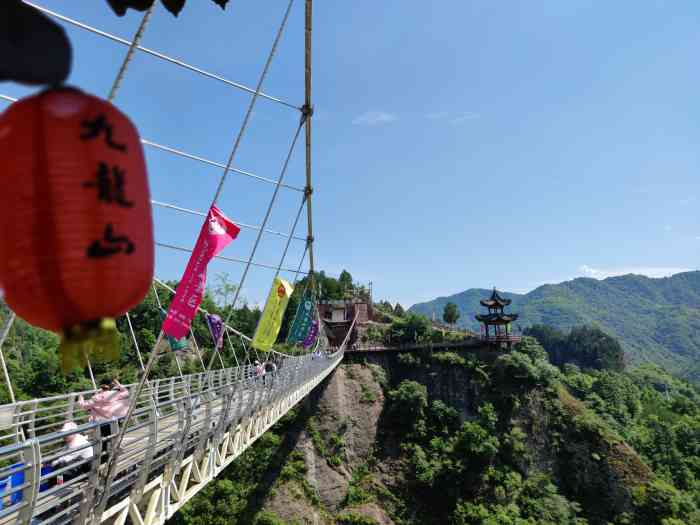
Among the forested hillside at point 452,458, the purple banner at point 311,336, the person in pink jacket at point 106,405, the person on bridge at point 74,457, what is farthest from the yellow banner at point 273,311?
the forested hillside at point 452,458

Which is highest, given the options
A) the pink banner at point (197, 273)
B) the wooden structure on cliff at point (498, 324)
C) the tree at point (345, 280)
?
the tree at point (345, 280)

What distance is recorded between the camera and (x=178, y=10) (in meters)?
1.94

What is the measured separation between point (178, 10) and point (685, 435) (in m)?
41.5

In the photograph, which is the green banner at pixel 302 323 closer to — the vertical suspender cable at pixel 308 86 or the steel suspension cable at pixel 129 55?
the vertical suspender cable at pixel 308 86

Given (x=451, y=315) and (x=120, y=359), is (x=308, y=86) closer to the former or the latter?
(x=120, y=359)

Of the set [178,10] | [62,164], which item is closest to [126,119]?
[62,164]

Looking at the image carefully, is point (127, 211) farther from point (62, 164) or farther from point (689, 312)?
point (689, 312)

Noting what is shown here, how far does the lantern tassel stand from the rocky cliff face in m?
21.5

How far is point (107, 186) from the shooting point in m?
1.50

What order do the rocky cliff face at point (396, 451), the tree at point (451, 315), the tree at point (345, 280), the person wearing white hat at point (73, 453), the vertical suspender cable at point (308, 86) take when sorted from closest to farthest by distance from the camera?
the person wearing white hat at point (73, 453), the vertical suspender cable at point (308, 86), the rocky cliff face at point (396, 451), the tree at point (451, 315), the tree at point (345, 280)

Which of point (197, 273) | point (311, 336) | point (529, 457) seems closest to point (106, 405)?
point (197, 273)

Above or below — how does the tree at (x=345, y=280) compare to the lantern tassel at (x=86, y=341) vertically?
above

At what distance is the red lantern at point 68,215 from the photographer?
140cm

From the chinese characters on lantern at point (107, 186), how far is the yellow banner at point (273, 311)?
931cm
